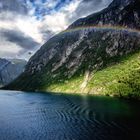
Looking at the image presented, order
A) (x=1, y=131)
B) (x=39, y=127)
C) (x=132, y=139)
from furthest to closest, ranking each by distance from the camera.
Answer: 1. (x=39, y=127)
2. (x=1, y=131)
3. (x=132, y=139)

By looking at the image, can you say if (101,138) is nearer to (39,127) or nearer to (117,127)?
(117,127)

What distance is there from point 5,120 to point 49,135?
3635 cm

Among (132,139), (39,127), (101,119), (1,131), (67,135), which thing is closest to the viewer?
(132,139)

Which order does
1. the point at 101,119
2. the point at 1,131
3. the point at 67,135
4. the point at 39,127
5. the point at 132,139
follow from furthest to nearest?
the point at 101,119 < the point at 39,127 < the point at 1,131 < the point at 67,135 < the point at 132,139

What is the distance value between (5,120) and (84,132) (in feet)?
144

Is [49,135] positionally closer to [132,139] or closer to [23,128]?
[23,128]

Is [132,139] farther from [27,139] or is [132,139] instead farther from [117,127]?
[27,139]

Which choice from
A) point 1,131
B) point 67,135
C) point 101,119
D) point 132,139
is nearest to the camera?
point 132,139

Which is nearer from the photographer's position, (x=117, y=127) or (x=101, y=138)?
(x=101, y=138)

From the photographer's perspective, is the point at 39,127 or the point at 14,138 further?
the point at 39,127

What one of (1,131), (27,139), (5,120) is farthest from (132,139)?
(5,120)

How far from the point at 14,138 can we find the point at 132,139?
3808 cm

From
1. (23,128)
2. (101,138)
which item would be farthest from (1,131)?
(101,138)

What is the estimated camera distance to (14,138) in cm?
7656
